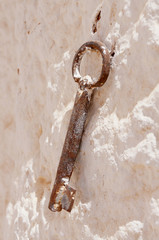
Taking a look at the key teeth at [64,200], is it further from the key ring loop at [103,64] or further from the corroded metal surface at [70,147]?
the key ring loop at [103,64]

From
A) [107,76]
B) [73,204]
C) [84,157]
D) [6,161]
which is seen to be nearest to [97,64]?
[107,76]

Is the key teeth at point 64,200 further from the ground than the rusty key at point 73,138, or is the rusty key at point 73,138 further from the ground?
the rusty key at point 73,138

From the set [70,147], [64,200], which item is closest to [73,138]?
[70,147]

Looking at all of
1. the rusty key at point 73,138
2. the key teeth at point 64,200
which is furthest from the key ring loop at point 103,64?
the key teeth at point 64,200

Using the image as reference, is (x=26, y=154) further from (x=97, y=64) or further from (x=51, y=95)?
(x=97, y=64)

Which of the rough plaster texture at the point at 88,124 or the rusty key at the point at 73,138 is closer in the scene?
the rough plaster texture at the point at 88,124

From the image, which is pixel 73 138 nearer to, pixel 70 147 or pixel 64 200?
pixel 70 147

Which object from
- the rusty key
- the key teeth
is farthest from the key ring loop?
the key teeth

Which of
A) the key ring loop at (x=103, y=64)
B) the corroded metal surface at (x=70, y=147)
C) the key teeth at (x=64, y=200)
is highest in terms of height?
the key ring loop at (x=103, y=64)

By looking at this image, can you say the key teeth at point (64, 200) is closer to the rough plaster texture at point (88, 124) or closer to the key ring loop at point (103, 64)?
the rough plaster texture at point (88, 124)
